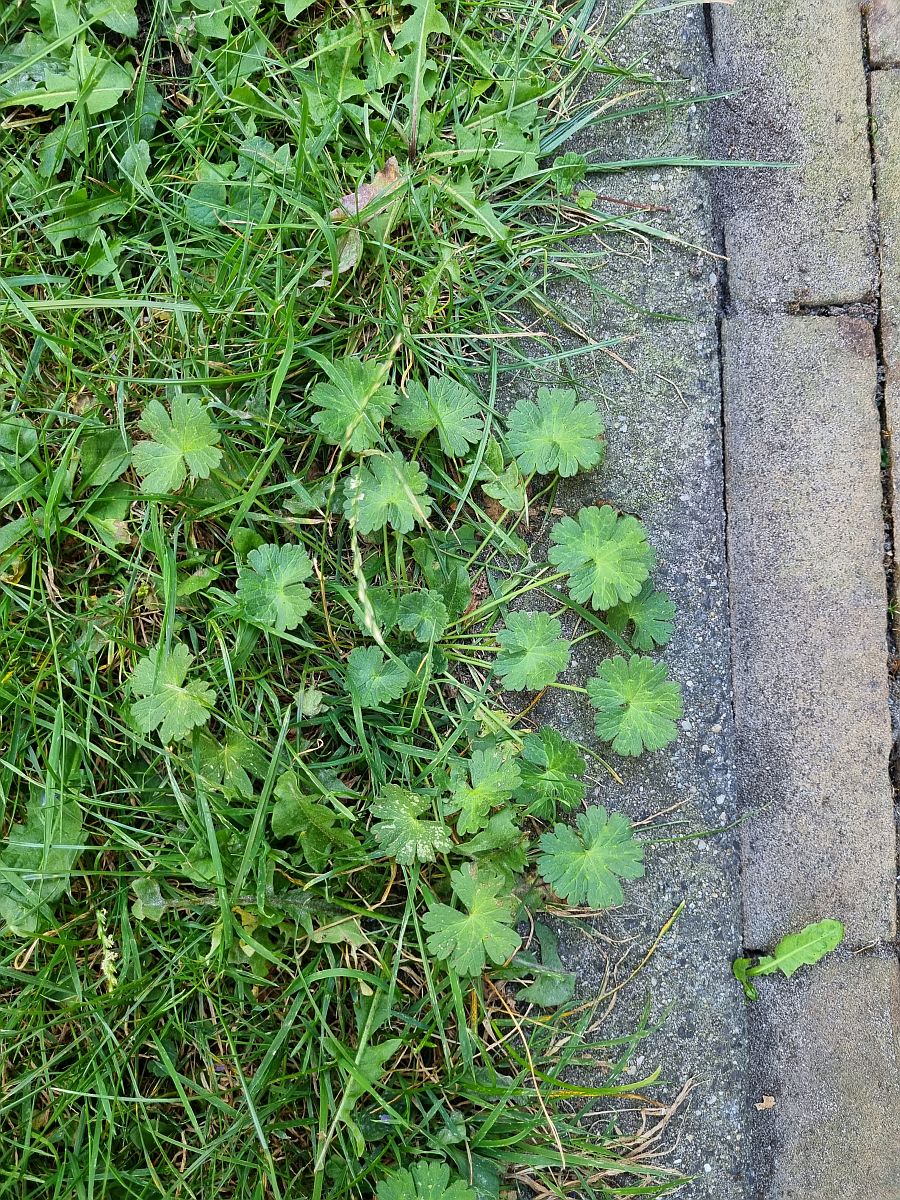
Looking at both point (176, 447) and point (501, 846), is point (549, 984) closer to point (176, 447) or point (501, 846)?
point (501, 846)

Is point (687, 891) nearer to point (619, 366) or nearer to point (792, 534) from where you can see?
point (792, 534)

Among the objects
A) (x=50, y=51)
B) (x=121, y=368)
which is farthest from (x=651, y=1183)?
(x=50, y=51)

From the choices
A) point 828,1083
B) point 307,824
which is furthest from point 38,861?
point 828,1083

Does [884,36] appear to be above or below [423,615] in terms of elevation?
above

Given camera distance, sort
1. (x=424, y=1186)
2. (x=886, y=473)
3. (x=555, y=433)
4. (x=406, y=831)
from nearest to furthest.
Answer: (x=424, y=1186), (x=406, y=831), (x=555, y=433), (x=886, y=473)

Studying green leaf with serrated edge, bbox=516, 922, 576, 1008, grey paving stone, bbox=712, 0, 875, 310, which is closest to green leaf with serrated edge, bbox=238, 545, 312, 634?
green leaf with serrated edge, bbox=516, 922, 576, 1008

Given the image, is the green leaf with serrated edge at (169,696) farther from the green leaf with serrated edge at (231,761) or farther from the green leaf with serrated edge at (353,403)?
the green leaf with serrated edge at (353,403)

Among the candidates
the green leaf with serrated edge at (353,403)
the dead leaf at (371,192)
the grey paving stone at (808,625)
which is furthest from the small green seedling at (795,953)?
the dead leaf at (371,192)

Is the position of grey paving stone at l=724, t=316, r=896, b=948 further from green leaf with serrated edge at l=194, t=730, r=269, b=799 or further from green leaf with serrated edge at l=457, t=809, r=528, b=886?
green leaf with serrated edge at l=194, t=730, r=269, b=799
